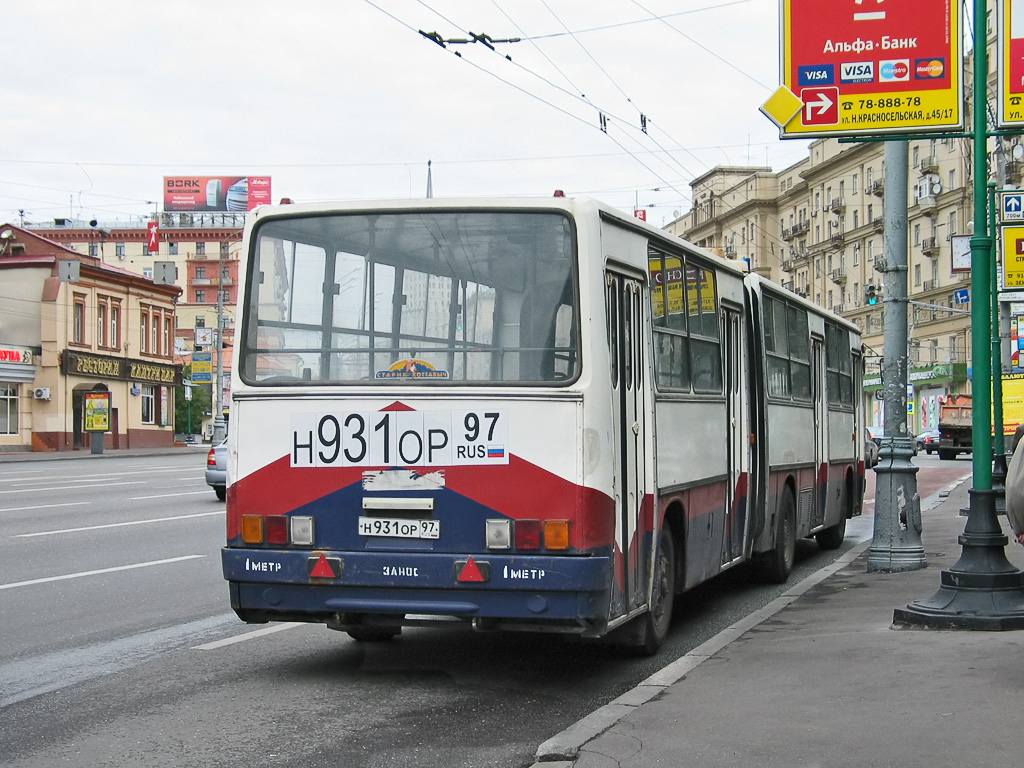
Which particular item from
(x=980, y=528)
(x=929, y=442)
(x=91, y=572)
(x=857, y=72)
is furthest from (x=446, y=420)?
(x=929, y=442)

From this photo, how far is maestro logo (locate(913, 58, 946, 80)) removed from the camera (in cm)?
928

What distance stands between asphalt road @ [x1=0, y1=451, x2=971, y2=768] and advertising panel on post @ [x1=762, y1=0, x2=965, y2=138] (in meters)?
3.80

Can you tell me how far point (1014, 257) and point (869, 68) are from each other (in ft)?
30.4

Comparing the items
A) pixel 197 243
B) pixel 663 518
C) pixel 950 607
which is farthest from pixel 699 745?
pixel 197 243

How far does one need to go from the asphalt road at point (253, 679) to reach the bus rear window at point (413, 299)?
1755mm

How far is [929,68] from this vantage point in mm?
9312

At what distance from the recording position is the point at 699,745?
583 centimetres

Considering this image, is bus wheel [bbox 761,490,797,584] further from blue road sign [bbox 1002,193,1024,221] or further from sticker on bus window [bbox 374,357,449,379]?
blue road sign [bbox 1002,193,1024,221]

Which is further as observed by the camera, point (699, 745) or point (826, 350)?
point (826, 350)

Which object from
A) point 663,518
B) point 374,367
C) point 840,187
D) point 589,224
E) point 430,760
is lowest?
point 430,760

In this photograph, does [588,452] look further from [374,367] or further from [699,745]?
[699,745]

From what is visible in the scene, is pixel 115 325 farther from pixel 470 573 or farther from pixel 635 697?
pixel 635 697

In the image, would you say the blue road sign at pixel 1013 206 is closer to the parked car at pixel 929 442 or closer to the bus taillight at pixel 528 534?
the bus taillight at pixel 528 534

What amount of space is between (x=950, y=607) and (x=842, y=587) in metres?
3.06
